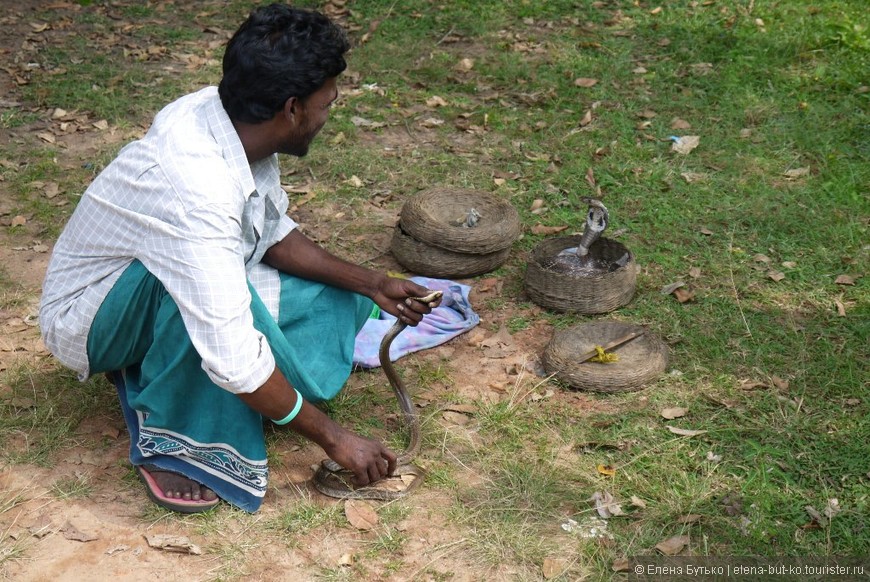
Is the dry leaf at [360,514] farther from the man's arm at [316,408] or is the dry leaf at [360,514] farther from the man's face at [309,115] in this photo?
the man's face at [309,115]

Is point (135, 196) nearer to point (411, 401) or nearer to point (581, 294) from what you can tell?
point (411, 401)

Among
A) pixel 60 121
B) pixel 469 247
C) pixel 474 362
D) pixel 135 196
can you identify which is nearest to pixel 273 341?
pixel 135 196

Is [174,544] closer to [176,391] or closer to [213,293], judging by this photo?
[176,391]

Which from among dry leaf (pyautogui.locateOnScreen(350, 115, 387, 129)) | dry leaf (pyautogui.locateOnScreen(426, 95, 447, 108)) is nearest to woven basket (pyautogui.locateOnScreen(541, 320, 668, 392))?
dry leaf (pyautogui.locateOnScreen(350, 115, 387, 129))

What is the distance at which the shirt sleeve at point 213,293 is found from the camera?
2.73 meters

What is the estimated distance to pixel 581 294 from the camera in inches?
169

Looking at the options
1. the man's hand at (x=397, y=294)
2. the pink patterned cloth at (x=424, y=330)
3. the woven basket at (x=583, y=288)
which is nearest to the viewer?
the man's hand at (x=397, y=294)

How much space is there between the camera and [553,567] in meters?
2.97

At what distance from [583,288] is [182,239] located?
2.06 metres

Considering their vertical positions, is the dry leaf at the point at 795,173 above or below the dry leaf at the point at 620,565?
below

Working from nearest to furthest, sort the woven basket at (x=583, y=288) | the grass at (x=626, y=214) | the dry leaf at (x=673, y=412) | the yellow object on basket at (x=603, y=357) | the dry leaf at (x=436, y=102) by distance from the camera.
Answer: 1. the grass at (x=626, y=214)
2. the dry leaf at (x=673, y=412)
3. the yellow object on basket at (x=603, y=357)
4. the woven basket at (x=583, y=288)
5. the dry leaf at (x=436, y=102)

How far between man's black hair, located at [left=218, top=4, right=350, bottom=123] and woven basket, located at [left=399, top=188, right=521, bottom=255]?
5.56ft

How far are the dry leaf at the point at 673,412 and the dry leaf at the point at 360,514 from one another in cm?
120

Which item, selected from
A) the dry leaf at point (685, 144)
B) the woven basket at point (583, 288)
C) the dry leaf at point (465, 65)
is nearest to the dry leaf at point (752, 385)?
the woven basket at point (583, 288)
